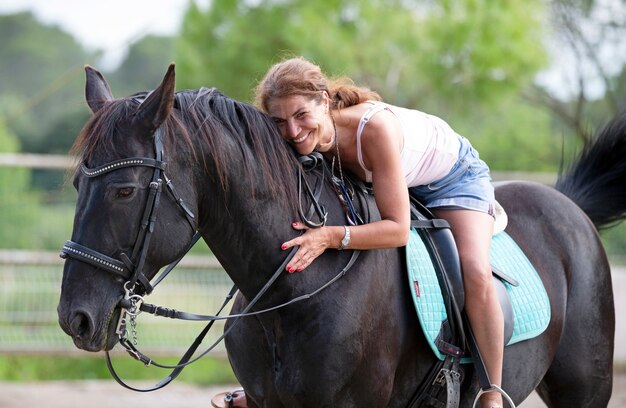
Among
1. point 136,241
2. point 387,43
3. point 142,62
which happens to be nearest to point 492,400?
point 136,241

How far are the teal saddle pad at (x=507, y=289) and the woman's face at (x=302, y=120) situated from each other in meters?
0.59

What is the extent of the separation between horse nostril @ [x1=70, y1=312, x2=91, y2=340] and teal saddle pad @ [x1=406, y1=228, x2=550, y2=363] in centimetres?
125

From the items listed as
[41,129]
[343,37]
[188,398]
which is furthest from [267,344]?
[41,129]

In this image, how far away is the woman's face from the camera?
2992 millimetres

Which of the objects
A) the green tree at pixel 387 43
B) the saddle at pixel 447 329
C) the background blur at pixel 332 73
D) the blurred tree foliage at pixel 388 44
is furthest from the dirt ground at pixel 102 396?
the blurred tree foliage at pixel 388 44

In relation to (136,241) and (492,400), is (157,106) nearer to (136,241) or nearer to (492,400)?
(136,241)

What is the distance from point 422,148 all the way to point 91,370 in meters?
7.03

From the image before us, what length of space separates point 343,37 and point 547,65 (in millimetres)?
3282

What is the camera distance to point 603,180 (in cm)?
458

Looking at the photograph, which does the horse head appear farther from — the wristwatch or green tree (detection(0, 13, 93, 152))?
green tree (detection(0, 13, 93, 152))

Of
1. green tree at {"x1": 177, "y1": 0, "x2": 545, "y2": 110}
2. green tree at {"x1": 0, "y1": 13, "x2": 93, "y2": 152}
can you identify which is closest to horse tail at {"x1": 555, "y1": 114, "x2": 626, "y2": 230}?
green tree at {"x1": 177, "y1": 0, "x2": 545, "y2": 110}

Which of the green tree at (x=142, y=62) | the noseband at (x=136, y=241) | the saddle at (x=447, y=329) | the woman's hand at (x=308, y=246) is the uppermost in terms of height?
the noseband at (x=136, y=241)

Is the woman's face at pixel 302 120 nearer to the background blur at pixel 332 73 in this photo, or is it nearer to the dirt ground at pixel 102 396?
the background blur at pixel 332 73

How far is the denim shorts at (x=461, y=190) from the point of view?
11.2 ft
